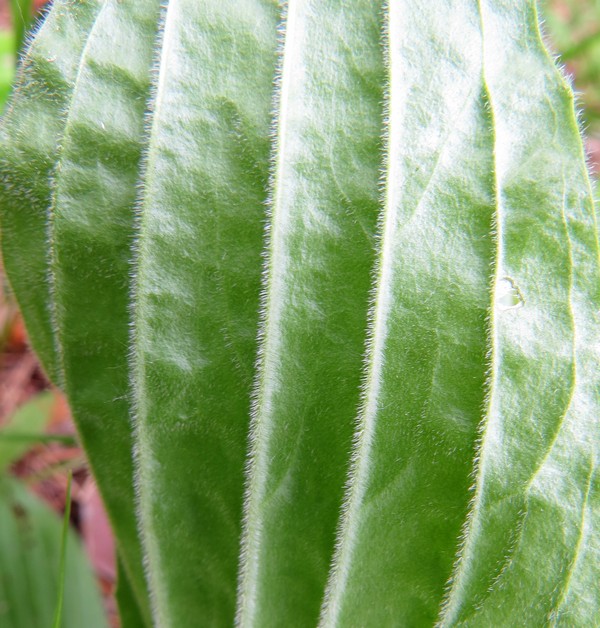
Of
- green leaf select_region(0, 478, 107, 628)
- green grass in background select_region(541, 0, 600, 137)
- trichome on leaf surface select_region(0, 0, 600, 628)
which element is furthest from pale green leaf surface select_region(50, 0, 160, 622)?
green grass in background select_region(541, 0, 600, 137)

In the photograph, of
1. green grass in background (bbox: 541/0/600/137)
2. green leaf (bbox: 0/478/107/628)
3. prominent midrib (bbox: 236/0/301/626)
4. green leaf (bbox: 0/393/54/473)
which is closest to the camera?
prominent midrib (bbox: 236/0/301/626)

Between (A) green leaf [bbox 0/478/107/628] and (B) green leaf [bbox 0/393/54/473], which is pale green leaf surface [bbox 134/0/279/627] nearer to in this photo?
(A) green leaf [bbox 0/478/107/628]

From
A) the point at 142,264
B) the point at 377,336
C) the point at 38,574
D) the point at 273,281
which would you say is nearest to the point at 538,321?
the point at 377,336

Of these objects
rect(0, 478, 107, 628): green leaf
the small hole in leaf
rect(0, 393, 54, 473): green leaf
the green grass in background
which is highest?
the green grass in background

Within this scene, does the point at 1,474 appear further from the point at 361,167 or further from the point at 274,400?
the point at 361,167

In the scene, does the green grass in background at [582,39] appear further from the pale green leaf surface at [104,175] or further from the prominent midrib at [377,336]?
the pale green leaf surface at [104,175]

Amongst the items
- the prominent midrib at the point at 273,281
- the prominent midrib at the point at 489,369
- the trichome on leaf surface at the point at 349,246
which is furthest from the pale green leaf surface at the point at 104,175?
the prominent midrib at the point at 489,369

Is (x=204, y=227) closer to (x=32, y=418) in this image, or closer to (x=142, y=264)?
(x=142, y=264)
